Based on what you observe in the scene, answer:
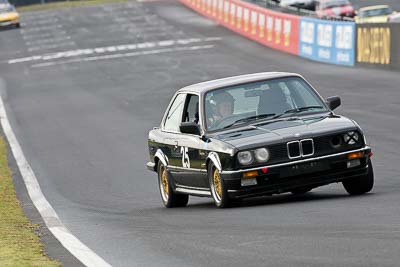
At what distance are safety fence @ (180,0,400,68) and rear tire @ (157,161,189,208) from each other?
1881 cm

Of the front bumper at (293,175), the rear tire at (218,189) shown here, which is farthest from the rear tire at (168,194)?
the front bumper at (293,175)

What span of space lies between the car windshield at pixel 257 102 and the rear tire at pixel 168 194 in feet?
4.56

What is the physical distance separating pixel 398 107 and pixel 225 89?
473 inches

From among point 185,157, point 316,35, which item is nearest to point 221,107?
point 185,157

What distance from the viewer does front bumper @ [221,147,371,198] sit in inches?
470

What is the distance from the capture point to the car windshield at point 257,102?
42.3 feet

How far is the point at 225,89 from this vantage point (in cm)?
1319

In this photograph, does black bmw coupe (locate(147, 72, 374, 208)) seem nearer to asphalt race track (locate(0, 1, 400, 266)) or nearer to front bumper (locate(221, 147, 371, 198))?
front bumper (locate(221, 147, 371, 198))

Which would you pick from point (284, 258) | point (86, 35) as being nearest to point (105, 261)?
point (284, 258)

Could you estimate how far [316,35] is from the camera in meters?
41.4

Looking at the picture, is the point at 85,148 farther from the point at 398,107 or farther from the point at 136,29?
the point at 136,29

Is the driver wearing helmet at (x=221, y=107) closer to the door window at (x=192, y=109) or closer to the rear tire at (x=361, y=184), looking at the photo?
the door window at (x=192, y=109)

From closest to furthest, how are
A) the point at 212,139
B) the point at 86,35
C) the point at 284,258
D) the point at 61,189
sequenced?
the point at 284,258, the point at 212,139, the point at 61,189, the point at 86,35

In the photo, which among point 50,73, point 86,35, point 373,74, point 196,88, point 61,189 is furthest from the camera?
point 86,35
